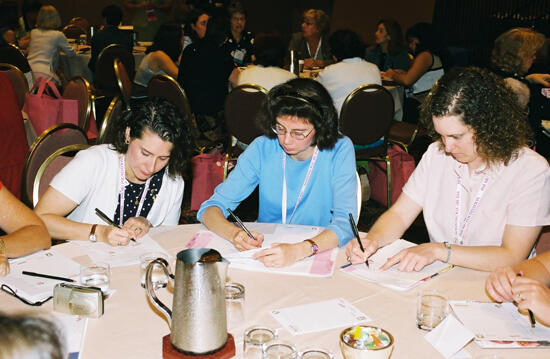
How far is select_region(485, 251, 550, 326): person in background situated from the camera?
166 cm

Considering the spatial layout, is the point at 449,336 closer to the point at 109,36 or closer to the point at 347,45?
the point at 347,45

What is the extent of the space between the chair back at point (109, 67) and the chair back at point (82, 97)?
2127mm

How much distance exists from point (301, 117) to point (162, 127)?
1.85 ft

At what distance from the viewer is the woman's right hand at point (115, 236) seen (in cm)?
211

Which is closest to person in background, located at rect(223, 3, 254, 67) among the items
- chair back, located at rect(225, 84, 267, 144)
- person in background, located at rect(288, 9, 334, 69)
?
person in background, located at rect(288, 9, 334, 69)

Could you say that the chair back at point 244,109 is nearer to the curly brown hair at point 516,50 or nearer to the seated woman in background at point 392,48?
the curly brown hair at point 516,50

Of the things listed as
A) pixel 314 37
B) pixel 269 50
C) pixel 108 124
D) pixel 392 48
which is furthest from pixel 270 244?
pixel 314 37

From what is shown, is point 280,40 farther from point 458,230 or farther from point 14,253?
point 14,253

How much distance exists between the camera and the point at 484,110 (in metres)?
2.13

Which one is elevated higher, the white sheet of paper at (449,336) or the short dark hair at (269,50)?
the short dark hair at (269,50)

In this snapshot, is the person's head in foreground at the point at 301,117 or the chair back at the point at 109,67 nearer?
the person's head in foreground at the point at 301,117

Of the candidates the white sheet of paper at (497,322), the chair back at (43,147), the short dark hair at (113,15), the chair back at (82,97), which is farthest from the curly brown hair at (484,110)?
the short dark hair at (113,15)

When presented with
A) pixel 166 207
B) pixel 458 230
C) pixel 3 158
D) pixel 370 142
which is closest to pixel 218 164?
pixel 370 142

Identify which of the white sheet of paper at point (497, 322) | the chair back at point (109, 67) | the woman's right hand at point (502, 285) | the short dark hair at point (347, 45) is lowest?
the chair back at point (109, 67)
